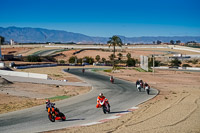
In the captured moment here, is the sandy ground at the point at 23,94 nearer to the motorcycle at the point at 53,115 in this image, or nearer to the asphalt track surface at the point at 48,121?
the asphalt track surface at the point at 48,121

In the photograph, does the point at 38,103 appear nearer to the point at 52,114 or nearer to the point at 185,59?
the point at 52,114

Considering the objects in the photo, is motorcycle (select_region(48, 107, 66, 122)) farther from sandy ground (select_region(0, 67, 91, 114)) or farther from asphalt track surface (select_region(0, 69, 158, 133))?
sandy ground (select_region(0, 67, 91, 114))

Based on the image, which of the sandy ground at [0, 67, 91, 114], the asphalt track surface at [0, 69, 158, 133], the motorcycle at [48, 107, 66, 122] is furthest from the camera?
the sandy ground at [0, 67, 91, 114]

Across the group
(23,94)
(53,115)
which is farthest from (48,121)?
(23,94)

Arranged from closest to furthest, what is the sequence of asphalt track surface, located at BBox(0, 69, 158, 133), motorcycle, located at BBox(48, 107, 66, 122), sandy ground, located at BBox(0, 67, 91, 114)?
asphalt track surface, located at BBox(0, 69, 158, 133)
motorcycle, located at BBox(48, 107, 66, 122)
sandy ground, located at BBox(0, 67, 91, 114)

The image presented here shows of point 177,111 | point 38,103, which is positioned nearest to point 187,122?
point 177,111

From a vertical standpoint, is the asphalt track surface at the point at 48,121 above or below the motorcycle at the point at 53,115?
below

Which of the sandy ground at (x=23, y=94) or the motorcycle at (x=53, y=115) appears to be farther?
the sandy ground at (x=23, y=94)

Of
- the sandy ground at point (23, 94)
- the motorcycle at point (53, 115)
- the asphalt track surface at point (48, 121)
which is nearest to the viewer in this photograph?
the asphalt track surface at point (48, 121)

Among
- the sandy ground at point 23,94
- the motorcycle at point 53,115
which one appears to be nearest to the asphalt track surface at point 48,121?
the motorcycle at point 53,115

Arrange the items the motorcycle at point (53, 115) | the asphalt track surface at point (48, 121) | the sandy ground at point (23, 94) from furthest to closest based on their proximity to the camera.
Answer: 1. the sandy ground at point (23, 94)
2. the motorcycle at point (53, 115)
3. the asphalt track surface at point (48, 121)

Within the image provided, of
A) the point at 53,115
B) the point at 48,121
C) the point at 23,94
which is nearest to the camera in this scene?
the point at 53,115

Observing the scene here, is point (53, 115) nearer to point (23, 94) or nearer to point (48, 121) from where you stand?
point (48, 121)

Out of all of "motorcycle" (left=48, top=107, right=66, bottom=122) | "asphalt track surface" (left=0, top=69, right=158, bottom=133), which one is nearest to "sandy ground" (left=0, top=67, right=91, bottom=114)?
"asphalt track surface" (left=0, top=69, right=158, bottom=133)
